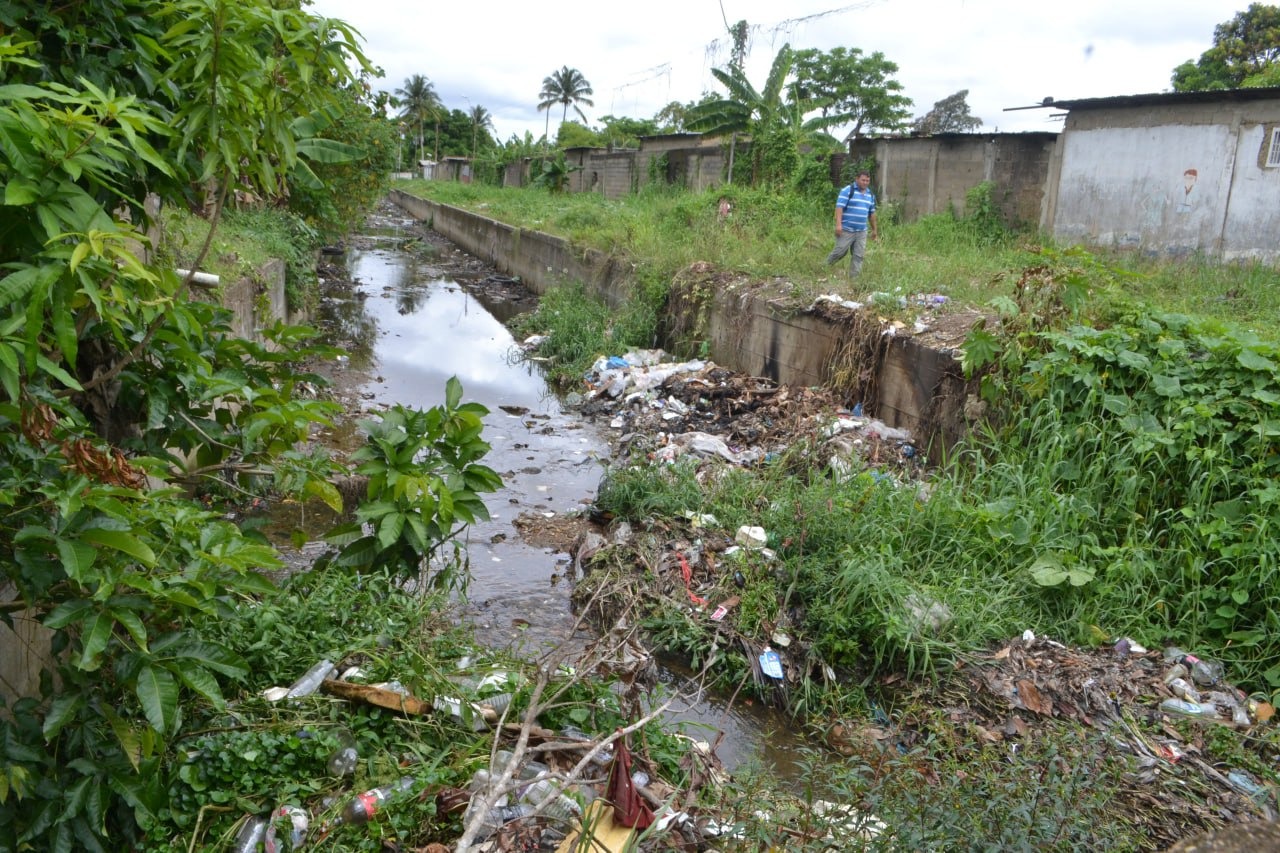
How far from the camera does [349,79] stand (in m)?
2.43

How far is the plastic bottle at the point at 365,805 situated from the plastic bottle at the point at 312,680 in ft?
1.60

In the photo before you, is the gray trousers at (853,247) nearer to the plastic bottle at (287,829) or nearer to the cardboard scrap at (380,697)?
the cardboard scrap at (380,697)

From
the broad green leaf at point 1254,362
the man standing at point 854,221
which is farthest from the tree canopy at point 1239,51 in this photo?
the broad green leaf at point 1254,362

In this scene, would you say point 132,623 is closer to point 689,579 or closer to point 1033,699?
point 689,579

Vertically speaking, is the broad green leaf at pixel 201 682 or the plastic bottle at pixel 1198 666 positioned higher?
A: the broad green leaf at pixel 201 682

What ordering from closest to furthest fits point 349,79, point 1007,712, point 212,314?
point 349,79 → point 212,314 → point 1007,712

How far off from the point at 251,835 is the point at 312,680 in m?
0.56

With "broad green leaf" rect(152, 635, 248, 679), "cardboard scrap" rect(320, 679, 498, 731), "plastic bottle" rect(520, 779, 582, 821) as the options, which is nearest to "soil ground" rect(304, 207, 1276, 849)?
"plastic bottle" rect(520, 779, 582, 821)

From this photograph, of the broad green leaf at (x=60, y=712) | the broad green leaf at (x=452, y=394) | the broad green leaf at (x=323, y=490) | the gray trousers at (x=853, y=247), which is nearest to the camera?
the broad green leaf at (x=60, y=712)

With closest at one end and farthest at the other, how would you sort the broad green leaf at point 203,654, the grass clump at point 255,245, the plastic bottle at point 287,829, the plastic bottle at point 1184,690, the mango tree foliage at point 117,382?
the mango tree foliage at point 117,382 < the broad green leaf at point 203,654 < the plastic bottle at point 287,829 < the plastic bottle at point 1184,690 < the grass clump at point 255,245

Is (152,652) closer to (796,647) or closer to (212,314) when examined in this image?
(212,314)

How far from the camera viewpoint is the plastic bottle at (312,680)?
9.10 ft

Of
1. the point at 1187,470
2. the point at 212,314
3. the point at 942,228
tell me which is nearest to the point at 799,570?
the point at 1187,470

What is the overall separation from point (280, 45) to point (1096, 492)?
4.61 metres
